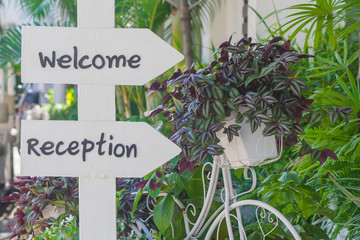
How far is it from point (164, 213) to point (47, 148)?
1.92ft

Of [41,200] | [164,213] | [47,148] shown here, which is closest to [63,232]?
[41,200]

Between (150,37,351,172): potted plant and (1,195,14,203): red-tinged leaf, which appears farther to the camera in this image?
(1,195,14,203): red-tinged leaf

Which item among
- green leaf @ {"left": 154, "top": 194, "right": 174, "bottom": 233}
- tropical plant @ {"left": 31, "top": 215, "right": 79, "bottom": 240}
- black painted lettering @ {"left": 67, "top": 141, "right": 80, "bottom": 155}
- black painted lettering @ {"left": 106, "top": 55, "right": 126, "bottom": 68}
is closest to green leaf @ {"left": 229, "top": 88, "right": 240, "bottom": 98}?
black painted lettering @ {"left": 106, "top": 55, "right": 126, "bottom": 68}

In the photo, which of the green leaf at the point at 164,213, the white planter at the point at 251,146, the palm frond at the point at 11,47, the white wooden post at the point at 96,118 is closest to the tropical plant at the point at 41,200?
the green leaf at the point at 164,213

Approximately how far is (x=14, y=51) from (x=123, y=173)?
411 centimetres

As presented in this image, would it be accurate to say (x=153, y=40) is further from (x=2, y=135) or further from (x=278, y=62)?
(x=2, y=135)

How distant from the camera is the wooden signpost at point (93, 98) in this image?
1222mm

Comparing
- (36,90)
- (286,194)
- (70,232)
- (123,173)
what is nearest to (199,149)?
(123,173)

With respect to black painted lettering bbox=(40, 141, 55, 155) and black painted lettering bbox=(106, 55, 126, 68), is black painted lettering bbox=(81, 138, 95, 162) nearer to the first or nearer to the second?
black painted lettering bbox=(40, 141, 55, 155)

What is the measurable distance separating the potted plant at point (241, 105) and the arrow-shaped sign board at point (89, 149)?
15cm

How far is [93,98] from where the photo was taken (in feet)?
4.07

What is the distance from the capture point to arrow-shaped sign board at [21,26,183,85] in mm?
1225

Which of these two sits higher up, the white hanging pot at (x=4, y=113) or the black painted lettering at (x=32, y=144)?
the white hanging pot at (x=4, y=113)

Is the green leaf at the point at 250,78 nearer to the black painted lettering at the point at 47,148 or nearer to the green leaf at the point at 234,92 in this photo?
the green leaf at the point at 234,92
